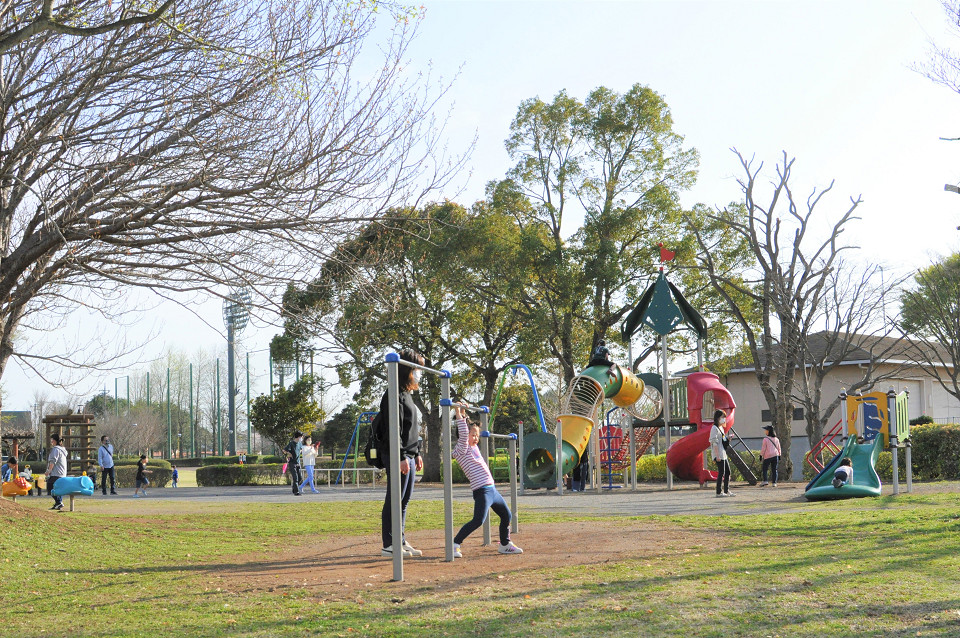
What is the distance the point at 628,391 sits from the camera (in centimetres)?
2209

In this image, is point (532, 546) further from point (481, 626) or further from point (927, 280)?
point (927, 280)

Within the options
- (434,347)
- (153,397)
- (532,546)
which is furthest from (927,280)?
(153,397)

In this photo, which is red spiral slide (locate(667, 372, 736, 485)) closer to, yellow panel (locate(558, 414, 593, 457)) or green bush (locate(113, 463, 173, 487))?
yellow panel (locate(558, 414, 593, 457))

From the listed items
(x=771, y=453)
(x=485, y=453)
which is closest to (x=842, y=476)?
(x=771, y=453)

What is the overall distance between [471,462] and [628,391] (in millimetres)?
14638

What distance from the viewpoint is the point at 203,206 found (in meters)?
9.58

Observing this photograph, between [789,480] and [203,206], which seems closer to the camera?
[203,206]

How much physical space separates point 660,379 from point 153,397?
6327 cm

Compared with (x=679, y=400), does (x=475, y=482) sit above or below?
below

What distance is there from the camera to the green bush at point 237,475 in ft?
107

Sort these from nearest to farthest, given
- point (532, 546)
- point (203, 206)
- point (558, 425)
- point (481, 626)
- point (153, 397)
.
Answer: point (481, 626) → point (532, 546) → point (203, 206) → point (558, 425) → point (153, 397)

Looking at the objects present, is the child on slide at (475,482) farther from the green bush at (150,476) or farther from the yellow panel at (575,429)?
the green bush at (150,476)

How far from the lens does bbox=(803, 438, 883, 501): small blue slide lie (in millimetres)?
15156

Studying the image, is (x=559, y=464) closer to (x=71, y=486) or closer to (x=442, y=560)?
(x=71, y=486)
